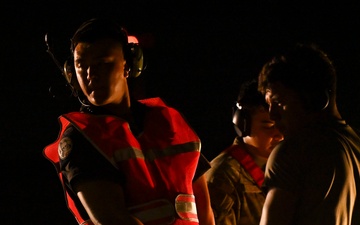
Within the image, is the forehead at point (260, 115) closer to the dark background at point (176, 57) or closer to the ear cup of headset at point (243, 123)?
the ear cup of headset at point (243, 123)

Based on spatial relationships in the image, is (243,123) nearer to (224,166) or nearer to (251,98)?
(251,98)

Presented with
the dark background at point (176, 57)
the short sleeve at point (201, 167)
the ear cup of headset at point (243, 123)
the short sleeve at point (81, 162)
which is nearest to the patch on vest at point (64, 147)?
the short sleeve at point (81, 162)

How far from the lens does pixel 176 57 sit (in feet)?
26.3

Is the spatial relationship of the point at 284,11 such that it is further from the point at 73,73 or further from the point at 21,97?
the point at 73,73

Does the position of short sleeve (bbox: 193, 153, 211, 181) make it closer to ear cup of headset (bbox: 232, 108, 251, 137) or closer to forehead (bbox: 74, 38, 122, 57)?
forehead (bbox: 74, 38, 122, 57)

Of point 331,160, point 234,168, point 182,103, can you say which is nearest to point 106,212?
point 331,160

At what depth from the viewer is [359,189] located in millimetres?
2387

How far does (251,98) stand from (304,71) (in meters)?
1.63

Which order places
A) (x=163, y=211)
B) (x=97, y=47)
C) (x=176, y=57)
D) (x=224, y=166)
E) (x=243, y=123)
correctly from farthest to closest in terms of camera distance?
(x=176, y=57), (x=243, y=123), (x=224, y=166), (x=97, y=47), (x=163, y=211)

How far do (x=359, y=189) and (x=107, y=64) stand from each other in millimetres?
946

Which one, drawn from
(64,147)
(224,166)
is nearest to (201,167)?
(64,147)

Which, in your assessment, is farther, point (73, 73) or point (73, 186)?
point (73, 73)

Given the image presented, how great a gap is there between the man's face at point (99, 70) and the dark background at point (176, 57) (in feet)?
16.1

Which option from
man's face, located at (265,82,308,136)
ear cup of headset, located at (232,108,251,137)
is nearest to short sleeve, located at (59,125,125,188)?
man's face, located at (265,82,308,136)
